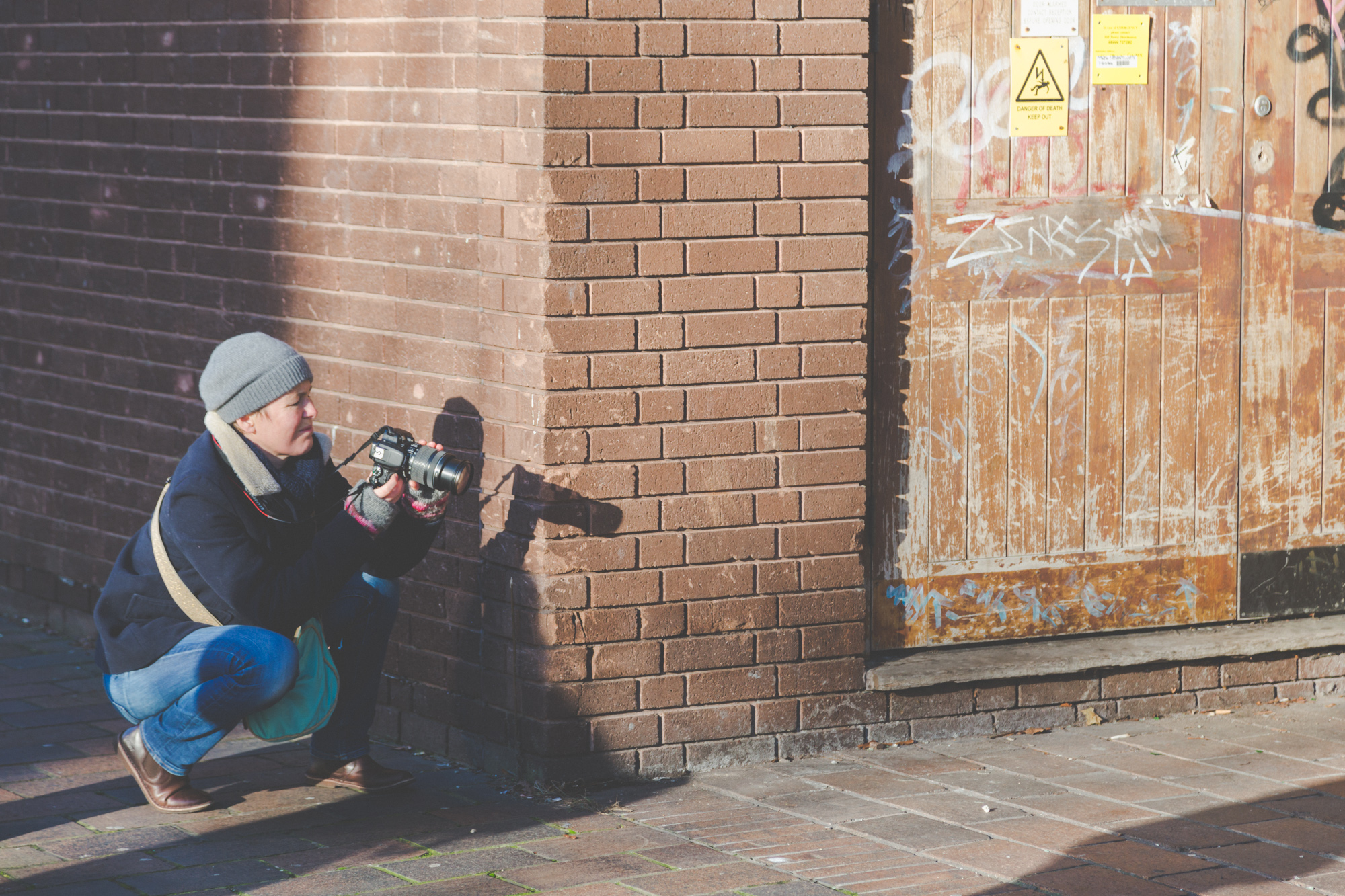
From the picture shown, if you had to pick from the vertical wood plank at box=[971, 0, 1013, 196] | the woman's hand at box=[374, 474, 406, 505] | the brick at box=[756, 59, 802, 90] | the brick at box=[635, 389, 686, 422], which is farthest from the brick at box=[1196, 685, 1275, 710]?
the woman's hand at box=[374, 474, 406, 505]

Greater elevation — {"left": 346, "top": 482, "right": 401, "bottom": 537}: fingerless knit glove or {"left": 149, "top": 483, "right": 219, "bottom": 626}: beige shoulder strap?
{"left": 346, "top": 482, "right": 401, "bottom": 537}: fingerless knit glove

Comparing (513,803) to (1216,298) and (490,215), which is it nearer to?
(490,215)

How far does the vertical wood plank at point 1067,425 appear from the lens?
19.4 feet

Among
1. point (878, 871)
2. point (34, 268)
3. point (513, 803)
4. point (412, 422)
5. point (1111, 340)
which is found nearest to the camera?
point (878, 871)

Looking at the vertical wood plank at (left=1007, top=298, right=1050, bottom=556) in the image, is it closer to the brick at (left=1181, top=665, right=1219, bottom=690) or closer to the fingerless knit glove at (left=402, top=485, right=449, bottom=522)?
the brick at (left=1181, top=665, right=1219, bottom=690)

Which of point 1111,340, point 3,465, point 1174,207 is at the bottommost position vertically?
point 3,465

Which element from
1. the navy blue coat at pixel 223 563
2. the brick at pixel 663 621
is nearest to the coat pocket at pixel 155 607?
the navy blue coat at pixel 223 563

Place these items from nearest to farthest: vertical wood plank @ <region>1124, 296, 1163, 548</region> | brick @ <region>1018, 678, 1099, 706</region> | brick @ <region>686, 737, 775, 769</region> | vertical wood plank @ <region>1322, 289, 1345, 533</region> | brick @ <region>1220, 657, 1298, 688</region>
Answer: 1. brick @ <region>686, 737, 775, 769</region>
2. brick @ <region>1018, 678, 1099, 706</region>
3. vertical wood plank @ <region>1124, 296, 1163, 548</region>
4. brick @ <region>1220, 657, 1298, 688</region>
5. vertical wood plank @ <region>1322, 289, 1345, 533</region>

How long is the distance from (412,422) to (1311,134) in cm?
341

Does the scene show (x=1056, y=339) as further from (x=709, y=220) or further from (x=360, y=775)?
(x=360, y=775)

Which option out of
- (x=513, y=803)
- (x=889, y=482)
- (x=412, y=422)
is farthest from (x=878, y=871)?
(x=412, y=422)

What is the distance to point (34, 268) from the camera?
7.27 metres

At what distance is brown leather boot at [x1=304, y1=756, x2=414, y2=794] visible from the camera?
17.1 feet

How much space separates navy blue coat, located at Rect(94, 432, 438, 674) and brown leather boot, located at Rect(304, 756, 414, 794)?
0.53 metres
